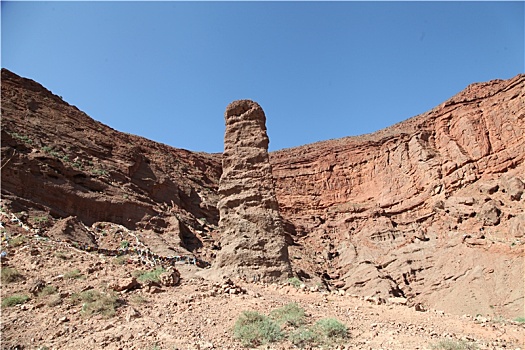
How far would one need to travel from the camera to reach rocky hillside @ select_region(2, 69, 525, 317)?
22125mm

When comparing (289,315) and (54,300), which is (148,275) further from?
(289,315)

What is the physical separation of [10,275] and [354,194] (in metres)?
39.2

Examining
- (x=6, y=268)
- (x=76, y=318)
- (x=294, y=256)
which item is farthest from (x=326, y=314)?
(x=294, y=256)

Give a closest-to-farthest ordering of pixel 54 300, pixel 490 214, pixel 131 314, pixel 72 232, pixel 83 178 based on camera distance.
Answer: pixel 131 314
pixel 54 300
pixel 72 232
pixel 83 178
pixel 490 214

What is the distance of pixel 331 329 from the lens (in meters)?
6.46

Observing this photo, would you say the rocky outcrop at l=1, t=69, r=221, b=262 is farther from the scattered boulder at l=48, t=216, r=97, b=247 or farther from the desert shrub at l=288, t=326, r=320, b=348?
the desert shrub at l=288, t=326, r=320, b=348

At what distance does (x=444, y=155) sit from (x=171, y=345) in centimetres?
3726

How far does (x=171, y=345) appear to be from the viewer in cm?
605

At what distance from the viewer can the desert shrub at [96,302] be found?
7109 millimetres

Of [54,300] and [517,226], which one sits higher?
[517,226]

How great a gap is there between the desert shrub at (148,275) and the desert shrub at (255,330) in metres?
2.60

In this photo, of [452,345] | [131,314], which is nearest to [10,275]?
[131,314]

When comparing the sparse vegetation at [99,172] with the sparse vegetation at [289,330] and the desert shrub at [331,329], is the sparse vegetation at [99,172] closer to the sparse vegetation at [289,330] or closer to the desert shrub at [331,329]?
the sparse vegetation at [289,330]

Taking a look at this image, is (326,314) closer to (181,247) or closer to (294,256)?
(181,247)
